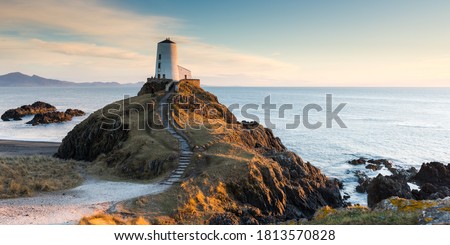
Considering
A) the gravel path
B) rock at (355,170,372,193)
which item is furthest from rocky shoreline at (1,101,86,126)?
rock at (355,170,372,193)

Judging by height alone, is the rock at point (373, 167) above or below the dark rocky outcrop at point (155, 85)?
below

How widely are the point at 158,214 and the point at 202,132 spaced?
1593cm

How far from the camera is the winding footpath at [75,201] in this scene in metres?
16.1

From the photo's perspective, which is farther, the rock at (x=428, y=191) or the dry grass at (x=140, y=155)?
the rock at (x=428, y=191)

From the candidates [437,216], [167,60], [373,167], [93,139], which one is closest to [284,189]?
[437,216]

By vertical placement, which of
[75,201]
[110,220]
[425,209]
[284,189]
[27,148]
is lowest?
[27,148]

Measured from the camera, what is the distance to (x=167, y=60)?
54500mm

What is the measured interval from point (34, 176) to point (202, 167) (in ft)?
42.3

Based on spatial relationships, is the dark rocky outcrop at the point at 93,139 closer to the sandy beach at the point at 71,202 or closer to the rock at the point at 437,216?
the sandy beach at the point at 71,202

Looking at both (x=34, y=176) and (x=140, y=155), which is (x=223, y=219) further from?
(x=34, y=176)

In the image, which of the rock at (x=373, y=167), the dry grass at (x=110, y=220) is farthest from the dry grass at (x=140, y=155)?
the rock at (x=373, y=167)

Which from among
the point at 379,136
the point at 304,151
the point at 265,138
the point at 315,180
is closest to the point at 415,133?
the point at 379,136

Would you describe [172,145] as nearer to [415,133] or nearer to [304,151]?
[304,151]

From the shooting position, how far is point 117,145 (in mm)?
32250
